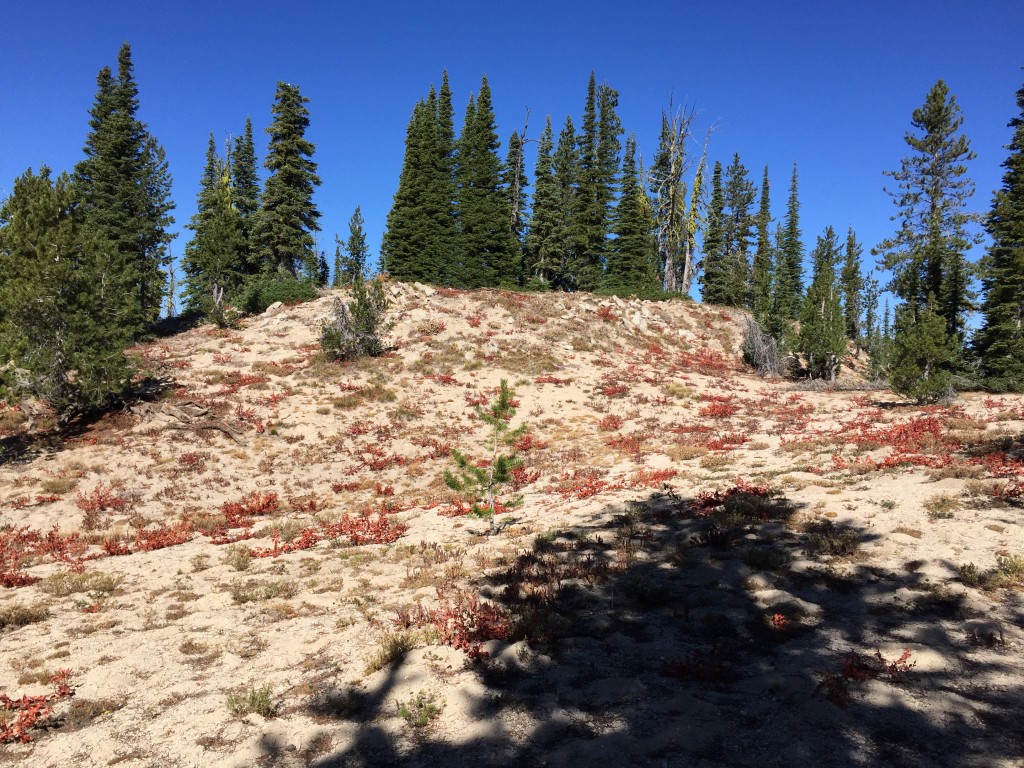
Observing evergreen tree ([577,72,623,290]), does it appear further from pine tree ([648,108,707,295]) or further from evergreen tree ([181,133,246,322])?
evergreen tree ([181,133,246,322])

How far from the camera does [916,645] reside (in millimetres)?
6125

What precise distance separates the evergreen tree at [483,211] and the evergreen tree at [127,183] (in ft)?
81.8

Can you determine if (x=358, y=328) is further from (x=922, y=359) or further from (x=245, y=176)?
(x=245, y=176)

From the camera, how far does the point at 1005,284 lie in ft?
95.8

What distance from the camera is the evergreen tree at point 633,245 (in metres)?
55.1

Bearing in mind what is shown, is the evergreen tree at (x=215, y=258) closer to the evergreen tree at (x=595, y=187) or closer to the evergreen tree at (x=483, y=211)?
the evergreen tree at (x=483, y=211)

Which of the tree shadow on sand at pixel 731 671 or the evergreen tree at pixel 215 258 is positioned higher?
the evergreen tree at pixel 215 258

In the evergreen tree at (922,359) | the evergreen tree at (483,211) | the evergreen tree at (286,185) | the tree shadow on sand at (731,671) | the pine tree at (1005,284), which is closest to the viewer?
the tree shadow on sand at (731,671)

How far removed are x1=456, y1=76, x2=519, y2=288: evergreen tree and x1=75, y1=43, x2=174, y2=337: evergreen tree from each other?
24936 millimetres

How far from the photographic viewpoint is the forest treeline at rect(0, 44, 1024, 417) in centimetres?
1969

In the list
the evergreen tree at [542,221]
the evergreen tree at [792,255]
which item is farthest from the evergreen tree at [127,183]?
the evergreen tree at [792,255]

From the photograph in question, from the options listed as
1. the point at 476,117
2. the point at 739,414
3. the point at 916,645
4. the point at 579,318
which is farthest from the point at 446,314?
the point at 916,645

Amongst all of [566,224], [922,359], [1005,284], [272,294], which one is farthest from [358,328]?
[1005,284]

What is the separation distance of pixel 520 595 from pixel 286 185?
150 ft
